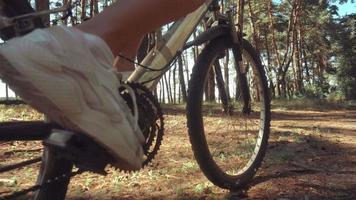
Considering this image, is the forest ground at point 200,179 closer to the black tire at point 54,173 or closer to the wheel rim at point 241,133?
the wheel rim at point 241,133

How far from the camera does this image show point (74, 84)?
1.41m

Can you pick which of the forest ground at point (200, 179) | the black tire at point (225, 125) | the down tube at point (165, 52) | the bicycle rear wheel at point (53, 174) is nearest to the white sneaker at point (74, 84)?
the bicycle rear wheel at point (53, 174)

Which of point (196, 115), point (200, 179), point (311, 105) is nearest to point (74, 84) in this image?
point (196, 115)

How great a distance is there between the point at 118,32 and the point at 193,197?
1550mm

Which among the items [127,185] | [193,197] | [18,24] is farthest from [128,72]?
[127,185]

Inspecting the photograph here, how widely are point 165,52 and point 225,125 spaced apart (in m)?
2.11

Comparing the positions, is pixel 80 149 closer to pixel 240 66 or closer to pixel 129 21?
pixel 129 21

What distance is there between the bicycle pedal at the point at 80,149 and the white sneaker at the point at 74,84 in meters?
0.03

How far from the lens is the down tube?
2236mm

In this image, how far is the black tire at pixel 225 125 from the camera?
9.17ft

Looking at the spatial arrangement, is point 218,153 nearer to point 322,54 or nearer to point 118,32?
point 118,32

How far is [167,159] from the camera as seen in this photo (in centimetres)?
414

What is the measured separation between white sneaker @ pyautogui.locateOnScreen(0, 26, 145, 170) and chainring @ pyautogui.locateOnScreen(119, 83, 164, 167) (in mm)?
313

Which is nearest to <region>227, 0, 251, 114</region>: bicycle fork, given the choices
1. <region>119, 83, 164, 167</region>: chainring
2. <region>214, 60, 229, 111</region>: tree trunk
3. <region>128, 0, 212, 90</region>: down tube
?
<region>214, 60, 229, 111</region>: tree trunk
